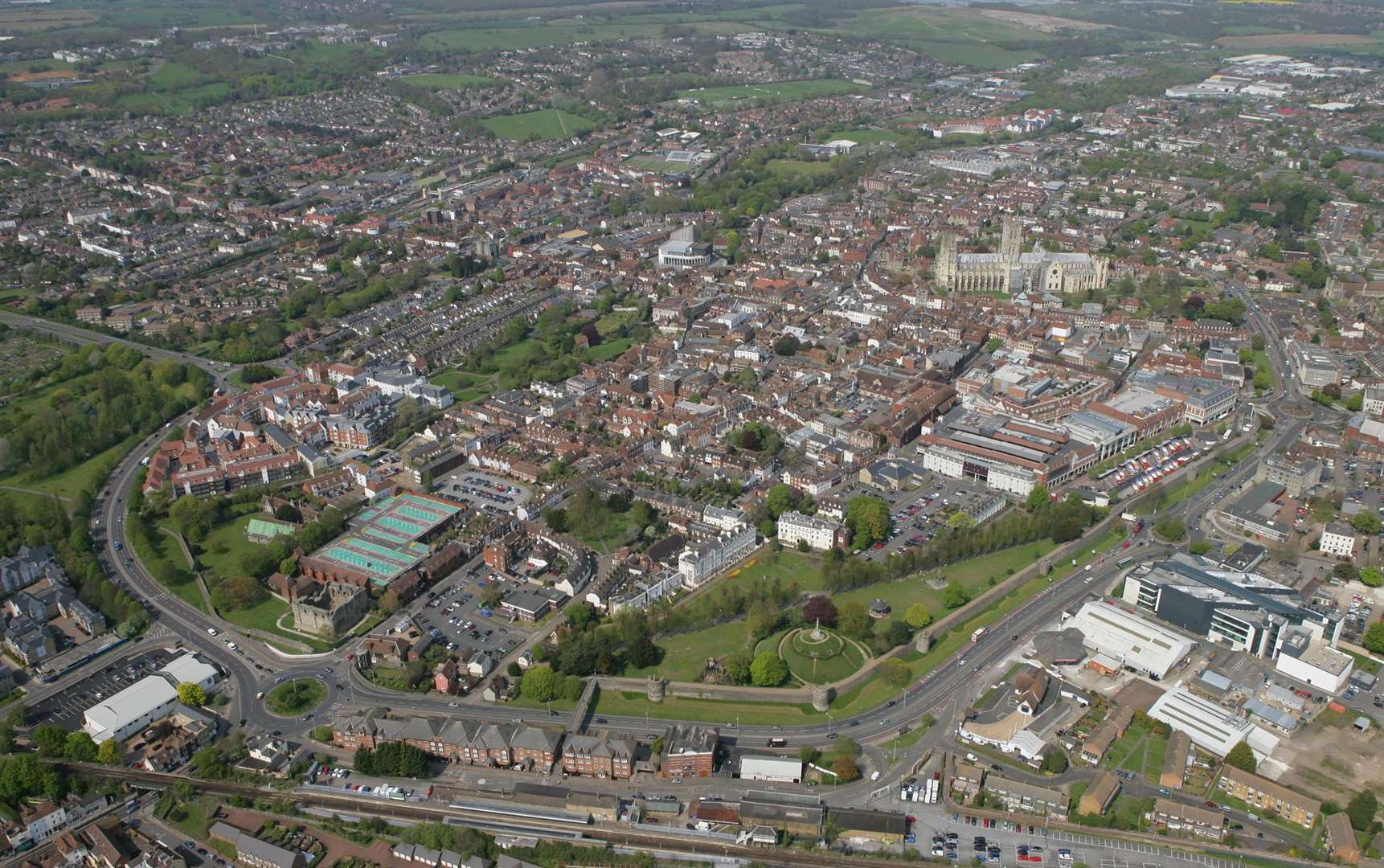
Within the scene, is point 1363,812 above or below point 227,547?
above

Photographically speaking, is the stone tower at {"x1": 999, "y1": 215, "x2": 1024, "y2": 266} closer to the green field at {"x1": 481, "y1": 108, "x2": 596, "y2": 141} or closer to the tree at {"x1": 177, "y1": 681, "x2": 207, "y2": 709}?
the tree at {"x1": 177, "y1": 681, "x2": 207, "y2": 709}

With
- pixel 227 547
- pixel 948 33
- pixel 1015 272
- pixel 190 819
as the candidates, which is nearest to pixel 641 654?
pixel 190 819

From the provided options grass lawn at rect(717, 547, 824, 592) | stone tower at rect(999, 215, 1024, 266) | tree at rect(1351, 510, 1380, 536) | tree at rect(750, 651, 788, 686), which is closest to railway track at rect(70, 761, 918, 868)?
tree at rect(750, 651, 788, 686)

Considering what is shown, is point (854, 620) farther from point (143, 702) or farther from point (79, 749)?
point (79, 749)

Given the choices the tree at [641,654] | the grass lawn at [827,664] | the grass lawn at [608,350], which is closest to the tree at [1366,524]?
the grass lawn at [827,664]

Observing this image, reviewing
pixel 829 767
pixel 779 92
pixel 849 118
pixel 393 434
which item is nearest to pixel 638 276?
pixel 393 434

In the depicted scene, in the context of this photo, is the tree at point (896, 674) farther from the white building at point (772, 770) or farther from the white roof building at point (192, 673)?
the white roof building at point (192, 673)
